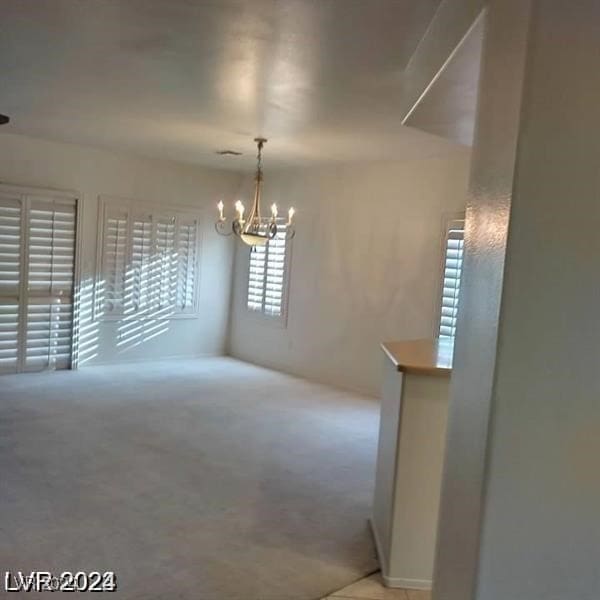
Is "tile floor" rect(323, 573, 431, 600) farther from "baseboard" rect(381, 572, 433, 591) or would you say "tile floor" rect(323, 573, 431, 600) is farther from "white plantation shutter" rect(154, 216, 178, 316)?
"white plantation shutter" rect(154, 216, 178, 316)

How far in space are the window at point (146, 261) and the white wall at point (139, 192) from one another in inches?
5.5

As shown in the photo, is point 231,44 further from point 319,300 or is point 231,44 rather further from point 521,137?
point 319,300

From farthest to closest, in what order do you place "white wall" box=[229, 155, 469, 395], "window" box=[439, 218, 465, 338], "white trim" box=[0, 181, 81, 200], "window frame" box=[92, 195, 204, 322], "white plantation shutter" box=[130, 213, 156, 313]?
"white plantation shutter" box=[130, 213, 156, 313]
"window frame" box=[92, 195, 204, 322]
"white trim" box=[0, 181, 81, 200]
"white wall" box=[229, 155, 469, 395]
"window" box=[439, 218, 465, 338]

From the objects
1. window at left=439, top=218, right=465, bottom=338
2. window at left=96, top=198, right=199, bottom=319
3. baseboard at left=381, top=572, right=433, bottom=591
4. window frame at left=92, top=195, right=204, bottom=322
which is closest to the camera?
baseboard at left=381, top=572, right=433, bottom=591

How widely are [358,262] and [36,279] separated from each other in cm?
347

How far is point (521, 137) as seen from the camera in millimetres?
1359

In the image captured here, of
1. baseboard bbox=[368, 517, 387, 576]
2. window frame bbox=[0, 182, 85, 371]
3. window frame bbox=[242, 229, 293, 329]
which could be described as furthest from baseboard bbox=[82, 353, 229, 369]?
baseboard bbox=[368, 517, 387, 576]

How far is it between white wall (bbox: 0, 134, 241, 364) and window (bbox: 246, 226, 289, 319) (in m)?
0.47

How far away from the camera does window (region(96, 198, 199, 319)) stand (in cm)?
664

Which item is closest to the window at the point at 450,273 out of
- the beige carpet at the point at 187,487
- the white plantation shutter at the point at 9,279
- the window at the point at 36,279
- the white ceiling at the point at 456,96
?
the beige carpet at the point at 187,487

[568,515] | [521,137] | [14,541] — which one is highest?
[521,137]

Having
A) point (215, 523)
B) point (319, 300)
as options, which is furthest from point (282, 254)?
point (215, 523)

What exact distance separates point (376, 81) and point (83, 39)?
62.7 inches

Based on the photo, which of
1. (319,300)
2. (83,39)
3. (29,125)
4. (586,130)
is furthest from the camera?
(319,300)
